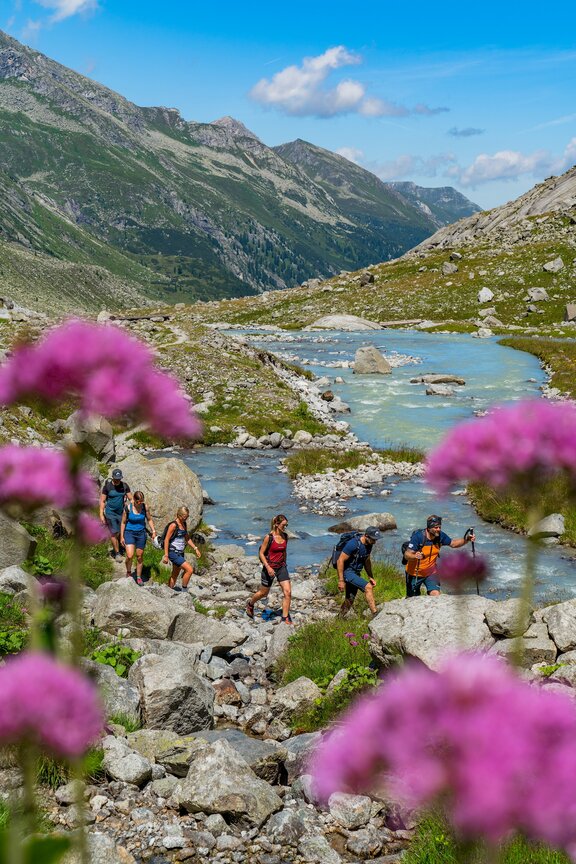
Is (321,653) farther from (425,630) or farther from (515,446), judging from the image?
(515,446)

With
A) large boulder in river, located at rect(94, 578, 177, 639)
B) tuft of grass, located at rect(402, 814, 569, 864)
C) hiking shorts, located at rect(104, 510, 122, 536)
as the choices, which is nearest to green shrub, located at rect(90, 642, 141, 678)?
large boulder in river, located at rect(94, 578, 177, 639)

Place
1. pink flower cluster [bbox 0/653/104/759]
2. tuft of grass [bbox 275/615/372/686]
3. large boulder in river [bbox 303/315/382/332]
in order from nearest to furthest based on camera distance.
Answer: pink flower cluster [bbox 0/653/104/759] < tuft of grass [bbox 275/615/372/686] < large boulder in river [bbox 303/315/382/332]

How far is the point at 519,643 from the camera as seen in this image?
7.05 ft

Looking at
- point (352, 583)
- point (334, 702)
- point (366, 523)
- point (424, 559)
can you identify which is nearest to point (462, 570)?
point (334, 702)

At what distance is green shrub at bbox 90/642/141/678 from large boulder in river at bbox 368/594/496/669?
4.30 m

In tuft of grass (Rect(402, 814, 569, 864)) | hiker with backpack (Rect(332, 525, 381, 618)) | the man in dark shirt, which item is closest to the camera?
tuft of grass (Rect(402, 814, 569, 864))

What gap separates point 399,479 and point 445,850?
2639 centimetres

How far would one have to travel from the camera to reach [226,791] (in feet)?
28.9

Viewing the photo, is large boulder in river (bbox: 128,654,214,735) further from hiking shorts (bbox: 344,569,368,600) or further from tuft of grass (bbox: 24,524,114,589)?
hiking shorts (bbox: 344,569,368,600)

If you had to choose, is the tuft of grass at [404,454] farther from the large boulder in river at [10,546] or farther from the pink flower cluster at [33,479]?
the pink flower cluster at [33,479]

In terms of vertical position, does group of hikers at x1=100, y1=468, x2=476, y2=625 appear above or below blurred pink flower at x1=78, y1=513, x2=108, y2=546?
below

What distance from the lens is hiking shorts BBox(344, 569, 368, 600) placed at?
17.4 metres

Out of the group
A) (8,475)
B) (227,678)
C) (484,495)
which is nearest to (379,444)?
(484,495)

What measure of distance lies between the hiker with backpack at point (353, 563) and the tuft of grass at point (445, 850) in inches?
355
